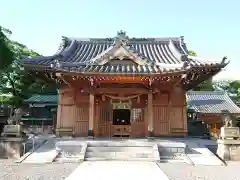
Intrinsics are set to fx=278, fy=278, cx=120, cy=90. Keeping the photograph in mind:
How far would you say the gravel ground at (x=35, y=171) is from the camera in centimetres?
882

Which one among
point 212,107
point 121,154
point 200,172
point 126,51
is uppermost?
point 126,51

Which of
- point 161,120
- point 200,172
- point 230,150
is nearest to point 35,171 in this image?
point 200,172

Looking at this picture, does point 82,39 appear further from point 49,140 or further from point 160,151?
point 160,151

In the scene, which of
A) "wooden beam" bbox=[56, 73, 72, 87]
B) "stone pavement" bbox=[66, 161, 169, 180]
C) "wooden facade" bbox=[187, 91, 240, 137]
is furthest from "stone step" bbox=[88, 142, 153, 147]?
"wooden facade" bbox=[187, 91, 240, 137]

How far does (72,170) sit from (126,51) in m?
8.97

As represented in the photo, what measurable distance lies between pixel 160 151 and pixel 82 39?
1261 centimetres

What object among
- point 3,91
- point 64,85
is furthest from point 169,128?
point 3,91

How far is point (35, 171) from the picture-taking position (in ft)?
32.0

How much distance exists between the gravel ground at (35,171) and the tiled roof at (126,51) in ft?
18.3

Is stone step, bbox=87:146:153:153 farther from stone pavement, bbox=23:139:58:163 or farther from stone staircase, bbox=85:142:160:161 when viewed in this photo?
stone pavement, bbox=23:139:58:163

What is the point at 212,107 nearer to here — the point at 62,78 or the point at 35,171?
the point at 62,78

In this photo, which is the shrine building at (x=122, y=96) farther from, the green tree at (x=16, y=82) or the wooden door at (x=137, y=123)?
the green tree at (x=16, y=82)

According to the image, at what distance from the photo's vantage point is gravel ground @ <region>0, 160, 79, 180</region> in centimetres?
882

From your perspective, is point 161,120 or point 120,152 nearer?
point 120,152
